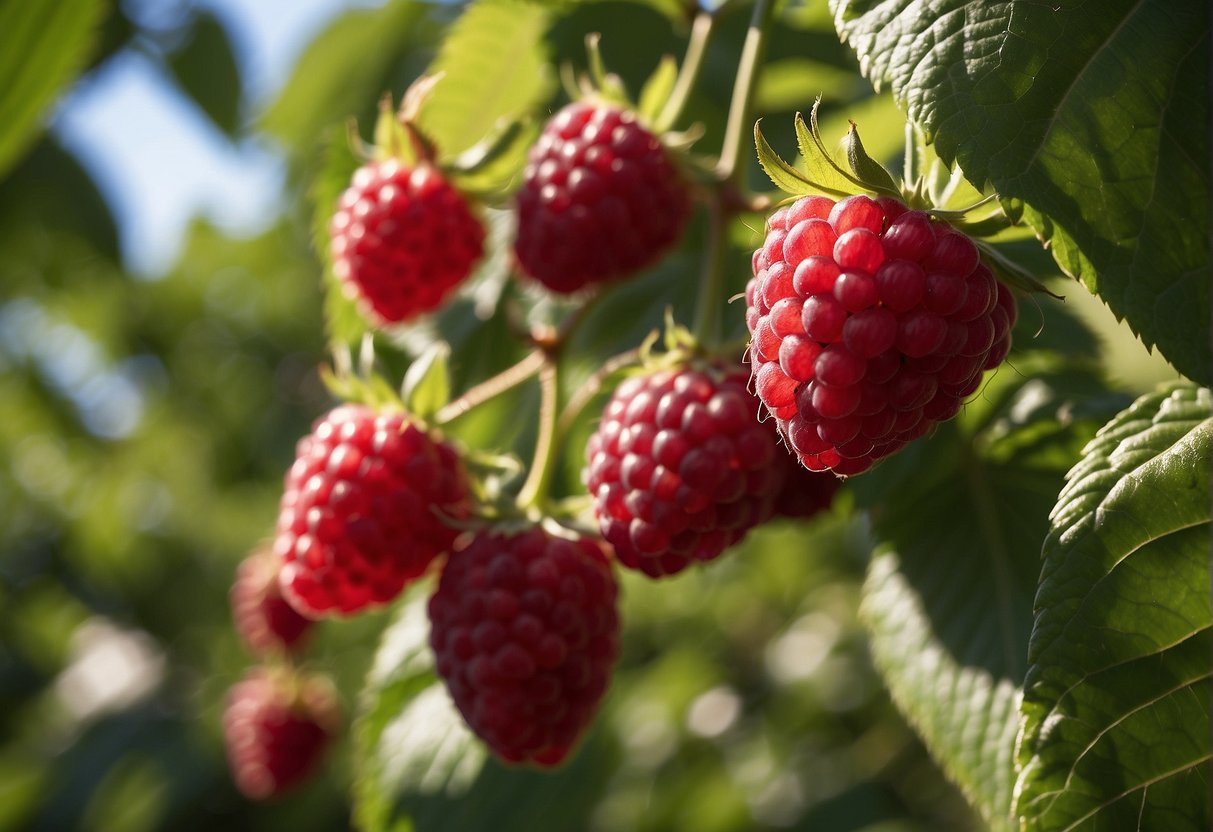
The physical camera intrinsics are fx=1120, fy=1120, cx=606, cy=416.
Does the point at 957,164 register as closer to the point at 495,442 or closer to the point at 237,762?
the point at 495,442

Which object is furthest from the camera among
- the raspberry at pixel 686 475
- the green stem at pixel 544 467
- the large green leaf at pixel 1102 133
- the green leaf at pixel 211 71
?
the green leaf at pixel 211 71

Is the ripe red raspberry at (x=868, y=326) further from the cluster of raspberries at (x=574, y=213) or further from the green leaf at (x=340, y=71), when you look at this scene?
the green leaf at (x=340, y=71)

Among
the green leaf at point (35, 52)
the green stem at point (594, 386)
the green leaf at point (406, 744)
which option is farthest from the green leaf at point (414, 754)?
the green leaf at point (35, 52)

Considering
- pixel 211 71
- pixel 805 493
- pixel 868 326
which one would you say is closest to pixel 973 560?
pixel 805 493

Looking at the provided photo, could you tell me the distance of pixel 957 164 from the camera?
69 cm

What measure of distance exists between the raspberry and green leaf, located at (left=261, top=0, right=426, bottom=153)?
134cm

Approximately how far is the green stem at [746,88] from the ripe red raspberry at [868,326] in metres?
0.38

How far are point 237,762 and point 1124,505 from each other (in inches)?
77.4

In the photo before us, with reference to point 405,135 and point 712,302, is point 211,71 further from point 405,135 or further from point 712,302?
point 712,302

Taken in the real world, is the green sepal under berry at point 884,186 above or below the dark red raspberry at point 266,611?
above

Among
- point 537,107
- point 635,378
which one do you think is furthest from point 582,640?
point 537,107

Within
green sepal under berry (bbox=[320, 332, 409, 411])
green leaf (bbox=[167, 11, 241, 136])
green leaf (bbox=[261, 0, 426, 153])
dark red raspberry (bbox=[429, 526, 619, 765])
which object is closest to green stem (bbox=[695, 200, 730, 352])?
dark red raspberry (bbox=[429, 526, 619, 765])

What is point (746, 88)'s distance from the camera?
1.08 metres

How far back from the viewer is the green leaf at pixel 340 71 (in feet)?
7.04
